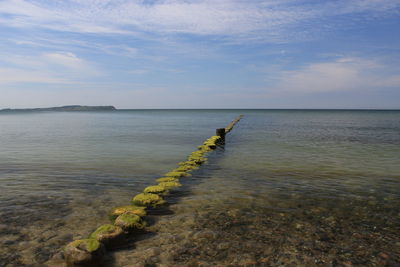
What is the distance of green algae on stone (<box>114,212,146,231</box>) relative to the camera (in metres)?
7.14

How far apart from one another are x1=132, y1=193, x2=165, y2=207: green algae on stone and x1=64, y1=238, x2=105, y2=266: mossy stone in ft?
10.8

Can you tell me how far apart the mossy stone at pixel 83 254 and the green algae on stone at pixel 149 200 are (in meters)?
3.29

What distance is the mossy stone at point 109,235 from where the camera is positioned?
6361mm

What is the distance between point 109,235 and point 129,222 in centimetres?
80

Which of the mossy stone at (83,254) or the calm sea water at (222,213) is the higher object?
the mossy stone at (83,254)

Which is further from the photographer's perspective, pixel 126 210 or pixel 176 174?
pixel 176 174

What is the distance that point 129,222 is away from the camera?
7.22 m

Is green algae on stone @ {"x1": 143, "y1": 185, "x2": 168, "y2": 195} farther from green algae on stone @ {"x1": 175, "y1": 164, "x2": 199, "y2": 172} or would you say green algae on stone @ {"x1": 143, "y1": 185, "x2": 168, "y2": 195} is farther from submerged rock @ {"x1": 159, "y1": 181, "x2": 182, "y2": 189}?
green algae on stone @ {"x1": 175, "y1": 164, "x2": 199, "y2": 172}

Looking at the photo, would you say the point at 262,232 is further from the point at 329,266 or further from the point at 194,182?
the point at 194,182

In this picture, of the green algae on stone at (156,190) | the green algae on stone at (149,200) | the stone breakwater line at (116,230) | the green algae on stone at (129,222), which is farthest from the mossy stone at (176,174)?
the green algae on stone at (129,222)

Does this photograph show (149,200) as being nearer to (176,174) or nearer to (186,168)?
(176,174)

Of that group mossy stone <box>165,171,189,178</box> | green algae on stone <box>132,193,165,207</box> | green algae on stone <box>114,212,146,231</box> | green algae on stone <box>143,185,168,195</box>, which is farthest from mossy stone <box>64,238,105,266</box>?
mossy stone <box>165,171,189,178</box>

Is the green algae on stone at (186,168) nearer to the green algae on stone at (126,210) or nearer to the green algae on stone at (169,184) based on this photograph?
the green algae on stone at (169,184)

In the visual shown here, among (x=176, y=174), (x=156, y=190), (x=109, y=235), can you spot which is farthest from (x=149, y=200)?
(x=176, y=174)
